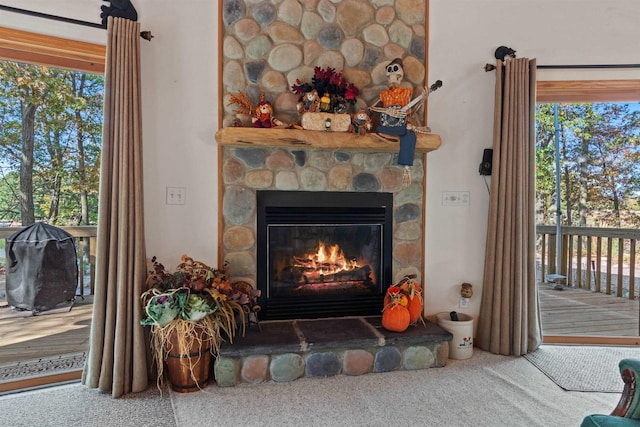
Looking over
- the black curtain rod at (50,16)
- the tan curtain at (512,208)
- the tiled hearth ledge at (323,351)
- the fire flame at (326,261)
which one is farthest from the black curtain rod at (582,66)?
the black curtain rod at (50,16)

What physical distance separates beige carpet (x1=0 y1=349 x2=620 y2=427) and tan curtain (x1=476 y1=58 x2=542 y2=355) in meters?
0.41

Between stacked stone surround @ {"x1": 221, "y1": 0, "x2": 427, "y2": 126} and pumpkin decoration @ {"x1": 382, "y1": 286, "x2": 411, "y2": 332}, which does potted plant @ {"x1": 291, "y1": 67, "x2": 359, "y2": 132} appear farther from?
pumpkin decoration @ {"x1": 382, "y1": 286, "x2": 411, "y2": 332}

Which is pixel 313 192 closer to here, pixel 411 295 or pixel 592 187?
pixel 411 295

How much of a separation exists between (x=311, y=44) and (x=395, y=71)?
626mm

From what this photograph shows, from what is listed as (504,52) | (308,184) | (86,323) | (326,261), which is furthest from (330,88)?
(86,323)

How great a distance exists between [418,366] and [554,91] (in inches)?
93.4

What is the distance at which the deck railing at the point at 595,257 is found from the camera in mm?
3436

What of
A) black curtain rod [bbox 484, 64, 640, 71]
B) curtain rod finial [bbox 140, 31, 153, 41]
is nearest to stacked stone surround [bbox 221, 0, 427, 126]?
curtain rod finial [bbox 140, 31, 153, 41]

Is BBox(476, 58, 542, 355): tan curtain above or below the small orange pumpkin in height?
above

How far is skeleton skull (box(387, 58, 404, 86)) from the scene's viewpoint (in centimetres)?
A: 255

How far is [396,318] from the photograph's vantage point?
8.09 ft

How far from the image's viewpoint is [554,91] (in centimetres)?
292

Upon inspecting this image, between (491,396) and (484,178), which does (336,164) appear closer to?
(484,178)

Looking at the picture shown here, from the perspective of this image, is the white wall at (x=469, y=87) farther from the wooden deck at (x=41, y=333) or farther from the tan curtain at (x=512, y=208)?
the wooden deck at (x=41, y=333)
